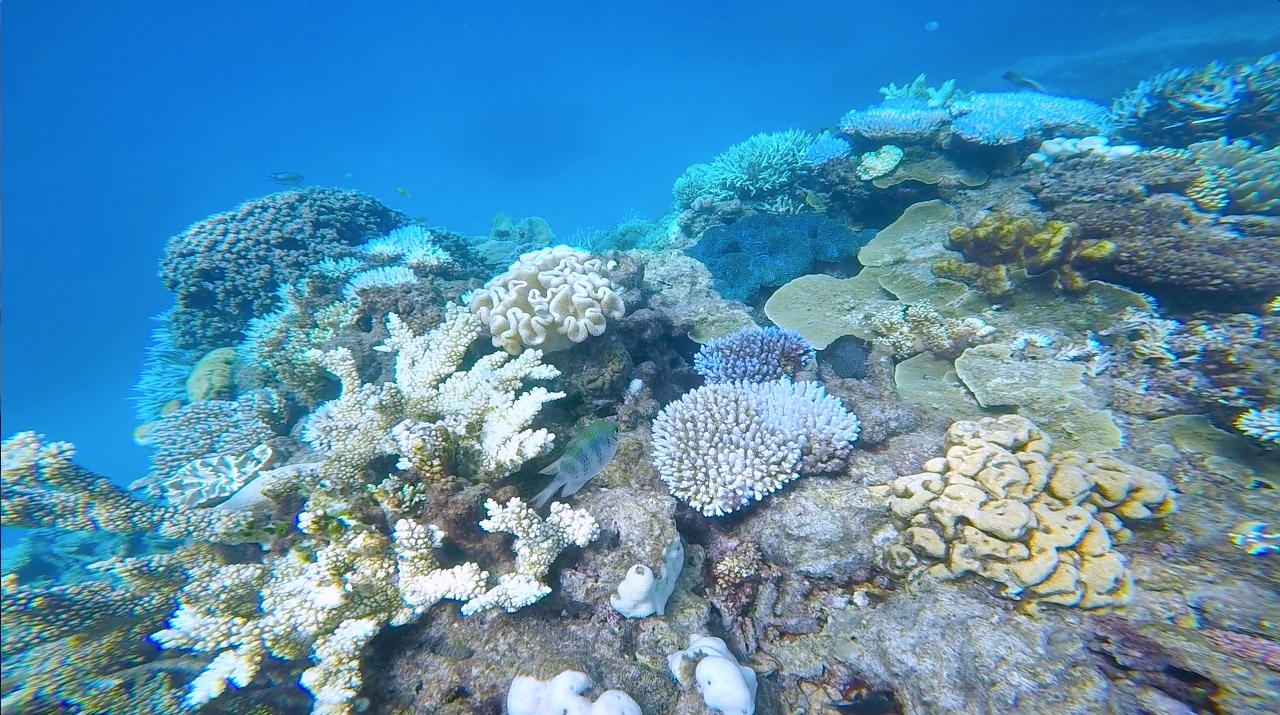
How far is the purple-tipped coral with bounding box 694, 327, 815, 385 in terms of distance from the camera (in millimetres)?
4598

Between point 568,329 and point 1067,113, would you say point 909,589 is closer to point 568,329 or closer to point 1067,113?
point 568,329

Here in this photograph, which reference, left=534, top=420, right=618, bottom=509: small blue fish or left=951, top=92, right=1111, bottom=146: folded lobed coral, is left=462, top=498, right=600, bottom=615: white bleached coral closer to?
left=534, top=420, right=618, bottom=509: small blue fish

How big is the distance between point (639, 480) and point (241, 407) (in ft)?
16.7

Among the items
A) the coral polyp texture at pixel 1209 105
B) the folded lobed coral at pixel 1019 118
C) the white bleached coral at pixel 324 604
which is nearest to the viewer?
the white bleached coral at pixel 324 604

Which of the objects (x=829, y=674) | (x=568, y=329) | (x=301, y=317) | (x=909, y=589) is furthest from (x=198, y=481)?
(x=909, y=589)

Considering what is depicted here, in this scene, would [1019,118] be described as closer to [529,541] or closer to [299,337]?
[529,541]

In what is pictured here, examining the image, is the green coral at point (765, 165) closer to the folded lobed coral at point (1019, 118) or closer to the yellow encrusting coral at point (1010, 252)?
the folded lobed coral at point (1019, 118)

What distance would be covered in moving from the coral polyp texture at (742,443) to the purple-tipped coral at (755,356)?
66 centimetres

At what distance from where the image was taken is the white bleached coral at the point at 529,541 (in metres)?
2.83

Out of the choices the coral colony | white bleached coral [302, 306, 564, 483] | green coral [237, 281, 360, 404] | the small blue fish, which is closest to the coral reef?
the coral colony

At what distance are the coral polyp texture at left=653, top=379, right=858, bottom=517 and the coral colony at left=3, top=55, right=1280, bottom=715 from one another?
0.02 meters

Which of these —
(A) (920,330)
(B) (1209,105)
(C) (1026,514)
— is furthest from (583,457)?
(B) (1209,105)

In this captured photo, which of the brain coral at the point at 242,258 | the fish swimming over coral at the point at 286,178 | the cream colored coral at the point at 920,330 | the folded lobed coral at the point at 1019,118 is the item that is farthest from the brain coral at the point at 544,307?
the fish swimming over coral at the point at 286,178

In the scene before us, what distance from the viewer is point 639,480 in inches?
148
